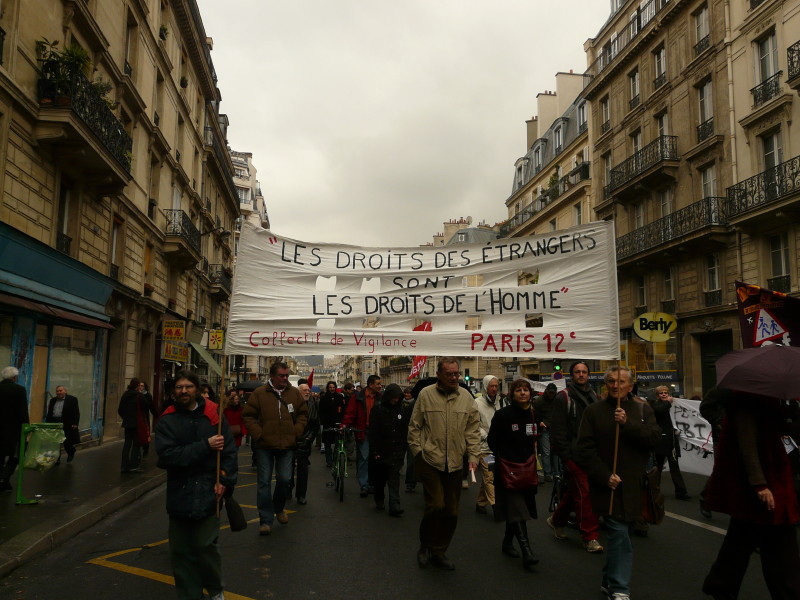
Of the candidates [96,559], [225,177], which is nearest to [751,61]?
[96,559]

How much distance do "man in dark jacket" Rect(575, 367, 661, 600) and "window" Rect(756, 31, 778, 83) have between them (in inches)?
795

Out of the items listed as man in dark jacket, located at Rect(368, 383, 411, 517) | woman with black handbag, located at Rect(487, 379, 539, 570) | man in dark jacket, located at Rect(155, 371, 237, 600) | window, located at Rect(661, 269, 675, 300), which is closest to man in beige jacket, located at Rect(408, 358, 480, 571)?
woman with black handbag, located at Rect(487, 379, 539, 570)

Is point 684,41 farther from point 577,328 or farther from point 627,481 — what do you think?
point 627,481

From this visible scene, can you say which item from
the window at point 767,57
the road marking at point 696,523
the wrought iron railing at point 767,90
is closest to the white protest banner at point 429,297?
the road marking at point 696,523

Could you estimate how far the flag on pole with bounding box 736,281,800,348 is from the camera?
23.0ft

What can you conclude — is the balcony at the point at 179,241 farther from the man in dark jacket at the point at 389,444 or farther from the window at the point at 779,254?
the window at the point at 779,254

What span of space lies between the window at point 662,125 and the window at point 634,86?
192cm

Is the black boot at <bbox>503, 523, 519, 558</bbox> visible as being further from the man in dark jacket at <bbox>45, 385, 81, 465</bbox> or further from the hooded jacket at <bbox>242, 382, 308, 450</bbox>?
the man in dark jacket at <bbox>45, 385, 81, 465</bbox>

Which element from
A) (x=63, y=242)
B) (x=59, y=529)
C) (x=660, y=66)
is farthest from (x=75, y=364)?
(x=660, y=66)

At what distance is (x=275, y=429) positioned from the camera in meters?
7.46

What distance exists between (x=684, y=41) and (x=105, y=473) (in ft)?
80.1

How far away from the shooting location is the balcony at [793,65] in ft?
63.1

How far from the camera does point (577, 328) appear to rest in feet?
20.9

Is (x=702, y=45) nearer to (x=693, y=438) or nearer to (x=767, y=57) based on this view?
(x=767, y=57)
